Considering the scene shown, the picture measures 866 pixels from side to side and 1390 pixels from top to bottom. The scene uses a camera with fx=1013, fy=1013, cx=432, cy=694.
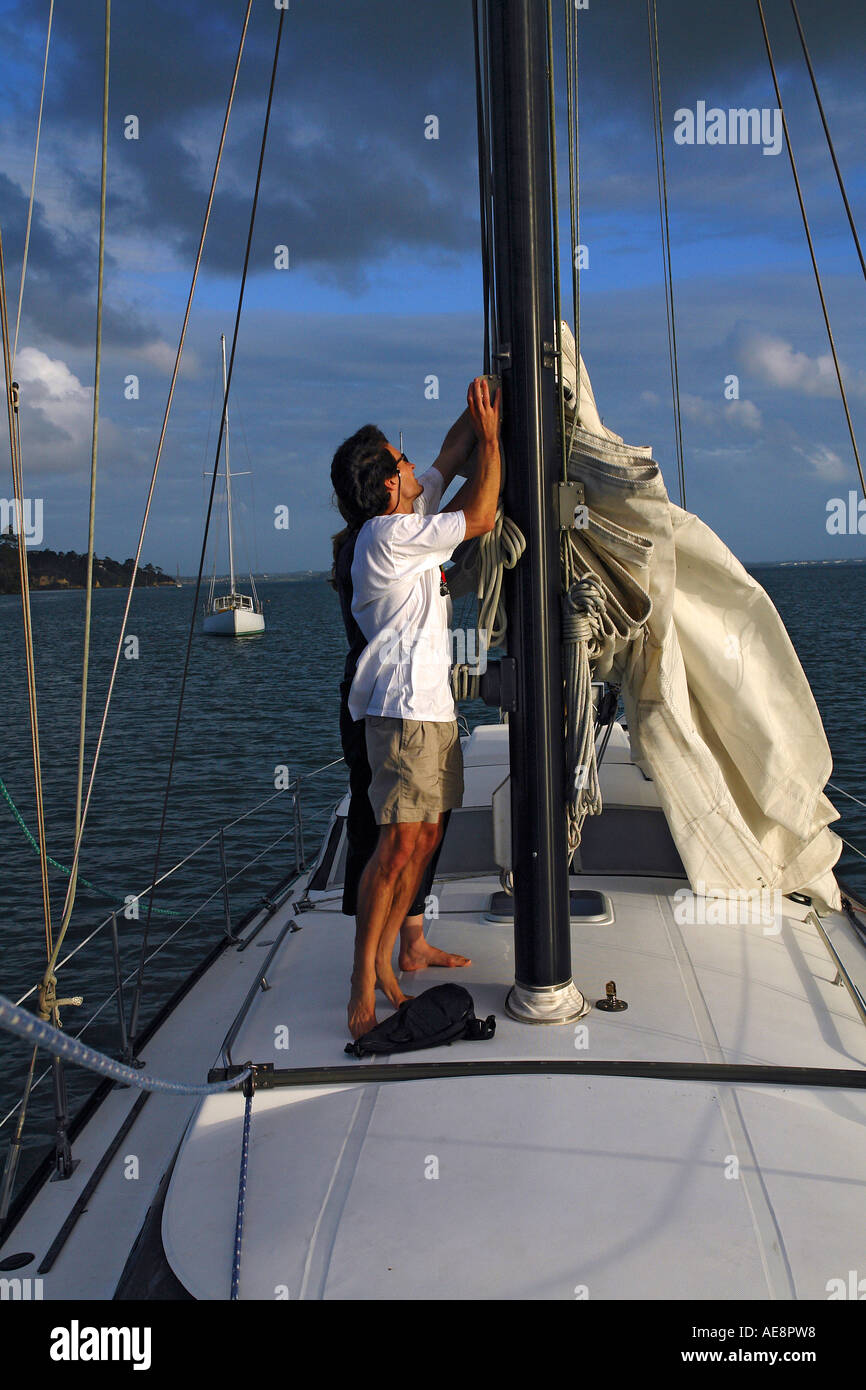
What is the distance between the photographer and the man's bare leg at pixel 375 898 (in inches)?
140

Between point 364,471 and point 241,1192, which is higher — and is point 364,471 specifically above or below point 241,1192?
above

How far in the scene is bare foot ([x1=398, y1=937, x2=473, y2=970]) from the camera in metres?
4.05

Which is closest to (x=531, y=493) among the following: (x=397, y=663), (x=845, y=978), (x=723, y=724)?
(x=397, y=663)

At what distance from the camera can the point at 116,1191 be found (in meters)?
3.84

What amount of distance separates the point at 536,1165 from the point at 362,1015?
94 cm

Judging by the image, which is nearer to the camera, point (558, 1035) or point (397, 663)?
Result: point (558, 1035)

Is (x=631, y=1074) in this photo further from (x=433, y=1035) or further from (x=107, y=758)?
(x=107, y=758)

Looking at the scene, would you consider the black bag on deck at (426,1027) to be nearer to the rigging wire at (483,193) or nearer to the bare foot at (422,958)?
the bare foot at (422,958)

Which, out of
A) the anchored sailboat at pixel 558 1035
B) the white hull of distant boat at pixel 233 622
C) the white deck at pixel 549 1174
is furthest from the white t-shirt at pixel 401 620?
the white hull of distant boat at pixel 233 622

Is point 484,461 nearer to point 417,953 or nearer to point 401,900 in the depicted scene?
point 401,900

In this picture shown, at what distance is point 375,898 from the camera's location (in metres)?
3.62

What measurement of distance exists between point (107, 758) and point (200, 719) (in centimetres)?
615
